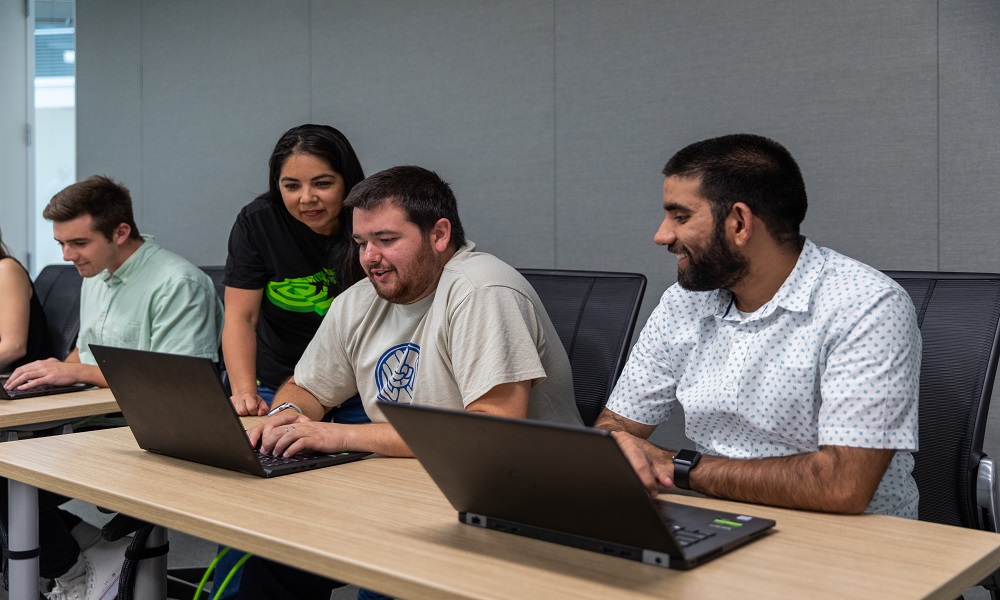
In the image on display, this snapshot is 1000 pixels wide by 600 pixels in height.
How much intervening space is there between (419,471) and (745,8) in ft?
6.26

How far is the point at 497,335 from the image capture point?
5.49ft

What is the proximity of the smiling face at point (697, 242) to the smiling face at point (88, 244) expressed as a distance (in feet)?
6.45

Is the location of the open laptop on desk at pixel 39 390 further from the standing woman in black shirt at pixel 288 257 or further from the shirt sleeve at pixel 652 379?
the shirt sleeve at pixel 652 379

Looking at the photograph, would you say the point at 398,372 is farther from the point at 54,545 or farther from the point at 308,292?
the point at 54,545

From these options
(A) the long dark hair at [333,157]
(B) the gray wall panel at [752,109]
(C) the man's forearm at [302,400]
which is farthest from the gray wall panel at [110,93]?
(C) the man's forearm at [302,400]

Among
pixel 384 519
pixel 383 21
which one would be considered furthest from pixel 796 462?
pixel 383 21

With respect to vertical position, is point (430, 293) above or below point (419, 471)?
above

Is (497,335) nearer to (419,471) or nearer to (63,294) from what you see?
(419,471)

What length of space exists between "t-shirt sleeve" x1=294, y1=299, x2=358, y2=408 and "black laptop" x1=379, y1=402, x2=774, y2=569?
0.80 metres

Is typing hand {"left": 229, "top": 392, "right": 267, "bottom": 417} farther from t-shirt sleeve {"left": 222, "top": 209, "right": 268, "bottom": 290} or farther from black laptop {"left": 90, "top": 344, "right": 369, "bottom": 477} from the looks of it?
t-shirt sleeve {"left": 222, "top": 209, "right": 268, "bottom": 290}

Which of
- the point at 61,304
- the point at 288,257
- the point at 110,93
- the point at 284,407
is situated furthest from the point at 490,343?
the point at 110,93

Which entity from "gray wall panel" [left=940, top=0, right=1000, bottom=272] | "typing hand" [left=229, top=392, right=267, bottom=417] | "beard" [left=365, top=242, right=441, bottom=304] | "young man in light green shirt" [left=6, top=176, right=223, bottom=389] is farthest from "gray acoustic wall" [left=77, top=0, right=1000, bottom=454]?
"typing hand" [left=229, top=392, right=267, bottom=417]

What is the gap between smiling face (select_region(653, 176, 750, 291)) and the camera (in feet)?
4.94

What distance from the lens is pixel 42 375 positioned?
2467 millimetres
